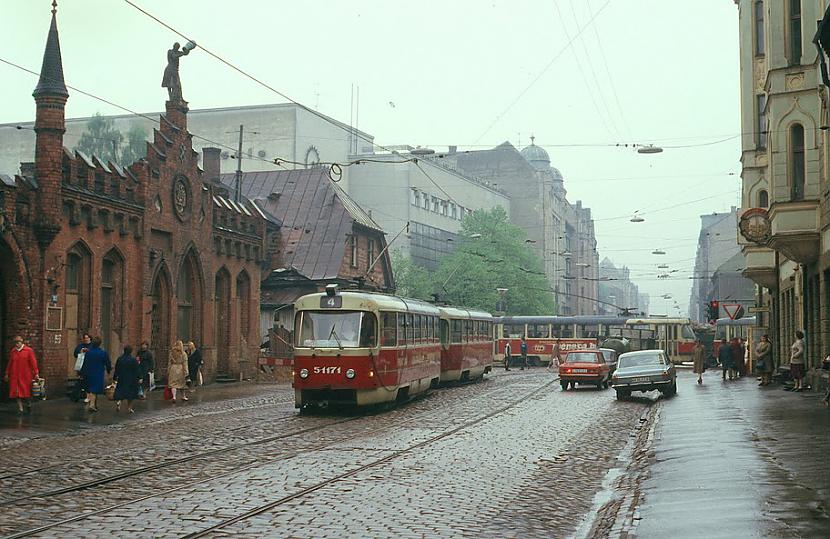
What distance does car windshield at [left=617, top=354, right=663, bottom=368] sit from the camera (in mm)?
31875

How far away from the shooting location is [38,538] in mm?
9211

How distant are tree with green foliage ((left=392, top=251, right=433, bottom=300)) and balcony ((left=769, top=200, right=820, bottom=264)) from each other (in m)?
47.0

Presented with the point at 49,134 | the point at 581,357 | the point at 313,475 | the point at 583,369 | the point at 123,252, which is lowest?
the point at 313,475

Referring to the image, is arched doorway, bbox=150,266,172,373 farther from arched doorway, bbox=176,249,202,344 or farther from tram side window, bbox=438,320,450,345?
tram side window, bbox=438,320,450,345

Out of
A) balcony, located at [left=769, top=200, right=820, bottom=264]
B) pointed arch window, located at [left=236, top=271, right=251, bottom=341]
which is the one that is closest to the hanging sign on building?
balcony, located at [left=769, top=200, right=820, bottom=264]

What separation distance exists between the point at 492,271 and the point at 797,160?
51.6 metres

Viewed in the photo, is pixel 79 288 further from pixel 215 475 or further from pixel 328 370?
pixel 215 475

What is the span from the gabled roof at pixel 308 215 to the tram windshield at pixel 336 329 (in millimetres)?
28803

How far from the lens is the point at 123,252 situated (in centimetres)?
3253

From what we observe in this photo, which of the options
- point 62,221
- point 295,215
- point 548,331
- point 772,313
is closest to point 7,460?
point 62,221

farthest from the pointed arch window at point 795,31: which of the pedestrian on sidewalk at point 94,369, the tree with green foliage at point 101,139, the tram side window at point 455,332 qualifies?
the tree with green foliage at point 101,139

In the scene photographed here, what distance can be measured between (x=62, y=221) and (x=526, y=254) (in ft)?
193

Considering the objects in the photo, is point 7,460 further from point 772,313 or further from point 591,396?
point 772,313

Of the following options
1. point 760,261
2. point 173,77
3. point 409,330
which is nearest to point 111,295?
point 173,77
